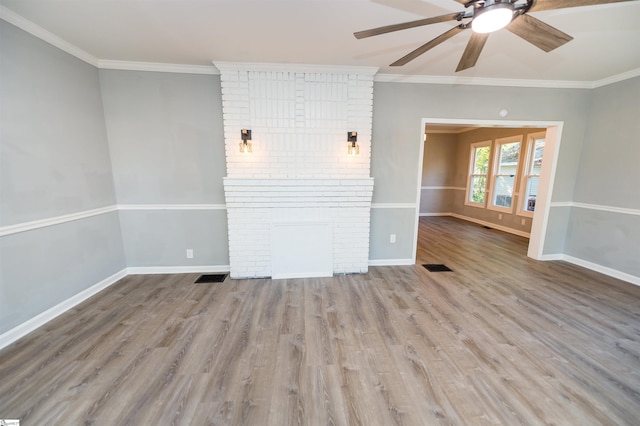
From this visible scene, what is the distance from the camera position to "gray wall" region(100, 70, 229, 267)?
2992 millimetres

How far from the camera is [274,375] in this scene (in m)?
1.71

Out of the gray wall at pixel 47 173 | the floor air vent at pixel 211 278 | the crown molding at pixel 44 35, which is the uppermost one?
the crown molding at pixel 44 35

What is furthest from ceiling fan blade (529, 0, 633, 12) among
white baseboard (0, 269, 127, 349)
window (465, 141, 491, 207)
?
window (465, 141, 491, 207)

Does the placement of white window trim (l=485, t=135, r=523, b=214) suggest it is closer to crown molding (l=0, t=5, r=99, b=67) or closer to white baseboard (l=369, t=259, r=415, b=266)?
white baseboard (l=369, t=259, r=415, b=266)

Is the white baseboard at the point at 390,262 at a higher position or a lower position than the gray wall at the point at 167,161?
lower

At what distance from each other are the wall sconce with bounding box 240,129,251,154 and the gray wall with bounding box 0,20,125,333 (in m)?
1.66

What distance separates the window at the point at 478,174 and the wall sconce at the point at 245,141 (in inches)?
250

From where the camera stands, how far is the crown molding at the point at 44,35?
1.94 meters

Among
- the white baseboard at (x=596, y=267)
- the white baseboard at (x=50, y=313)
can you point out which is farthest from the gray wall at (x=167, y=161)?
the white baseboard at (x=596, y=267)

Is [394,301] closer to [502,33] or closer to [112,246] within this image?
[502,33]

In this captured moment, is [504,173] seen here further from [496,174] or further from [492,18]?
[492,18]

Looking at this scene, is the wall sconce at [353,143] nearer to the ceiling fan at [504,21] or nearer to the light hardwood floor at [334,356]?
the ceiling fan at [504,21]

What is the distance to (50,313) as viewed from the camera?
228 centimetres

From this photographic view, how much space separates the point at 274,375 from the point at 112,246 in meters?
2.73
